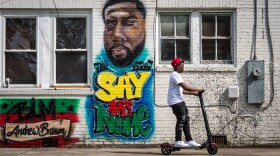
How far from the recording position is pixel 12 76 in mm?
11938

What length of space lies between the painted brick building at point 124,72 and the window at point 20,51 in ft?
0.07

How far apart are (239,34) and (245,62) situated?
25.3 inches

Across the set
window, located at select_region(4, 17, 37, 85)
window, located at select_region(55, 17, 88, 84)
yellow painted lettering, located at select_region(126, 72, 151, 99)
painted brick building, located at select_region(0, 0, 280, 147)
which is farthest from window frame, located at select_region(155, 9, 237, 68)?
window, located at select_region(4, 17, 37, 85)

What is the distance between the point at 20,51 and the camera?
11938 mm

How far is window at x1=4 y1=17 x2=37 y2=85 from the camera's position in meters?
11.9

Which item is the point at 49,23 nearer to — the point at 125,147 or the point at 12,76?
the point at 12,76

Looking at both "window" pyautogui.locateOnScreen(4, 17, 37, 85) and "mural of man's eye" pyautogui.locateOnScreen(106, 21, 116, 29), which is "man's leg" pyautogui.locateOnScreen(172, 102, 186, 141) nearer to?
"mural of man's eye" pyautogui.locateOnScreen(106, 21, 116, 29)

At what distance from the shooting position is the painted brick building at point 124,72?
1170cm

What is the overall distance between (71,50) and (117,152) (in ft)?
9.07

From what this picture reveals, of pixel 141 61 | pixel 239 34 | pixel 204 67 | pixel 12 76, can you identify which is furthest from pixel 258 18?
pixel 12 76

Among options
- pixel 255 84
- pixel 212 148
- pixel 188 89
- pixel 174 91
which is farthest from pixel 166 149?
pixel 255 84

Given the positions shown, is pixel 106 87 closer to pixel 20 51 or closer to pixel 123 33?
pixel 123 33

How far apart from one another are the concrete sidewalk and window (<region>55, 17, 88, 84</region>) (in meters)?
1.70

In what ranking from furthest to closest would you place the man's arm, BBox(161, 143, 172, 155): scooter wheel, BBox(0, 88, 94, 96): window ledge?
BBox(0, 88, 94, 96): window ledge < BBox(161, 143, 172, 155): scooter wheel < the man's arm
